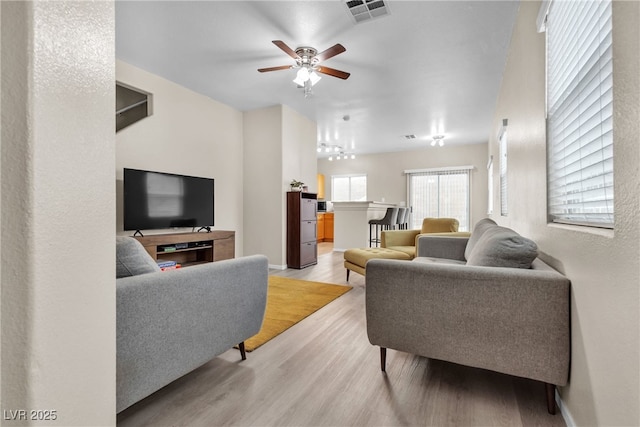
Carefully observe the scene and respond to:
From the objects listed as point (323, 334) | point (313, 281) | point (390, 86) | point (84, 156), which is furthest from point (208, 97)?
point (84, 156)

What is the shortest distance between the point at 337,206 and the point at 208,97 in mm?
3304

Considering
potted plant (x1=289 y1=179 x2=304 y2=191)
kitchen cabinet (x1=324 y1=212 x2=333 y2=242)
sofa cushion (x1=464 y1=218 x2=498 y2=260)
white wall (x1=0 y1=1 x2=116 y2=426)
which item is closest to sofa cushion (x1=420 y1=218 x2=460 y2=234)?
sofa cushion (x1=464 y1=218 x2=498 y2=260)

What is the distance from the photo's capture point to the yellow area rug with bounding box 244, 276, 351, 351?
2229 millimetres

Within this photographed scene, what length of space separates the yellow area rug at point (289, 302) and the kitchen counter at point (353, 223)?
8.71ft

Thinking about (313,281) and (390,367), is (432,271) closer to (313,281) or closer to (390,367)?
(390,367)

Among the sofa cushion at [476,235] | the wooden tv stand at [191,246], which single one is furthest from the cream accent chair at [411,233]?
the wooden tv stand at [191,246]

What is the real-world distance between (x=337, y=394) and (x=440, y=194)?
726 centimetres

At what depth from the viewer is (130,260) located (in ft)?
4.28

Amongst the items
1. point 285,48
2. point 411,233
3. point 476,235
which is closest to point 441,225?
point 411,233

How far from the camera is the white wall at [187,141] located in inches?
136

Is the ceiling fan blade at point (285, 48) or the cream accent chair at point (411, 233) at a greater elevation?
the ceiling fan blade at point (285, 48)

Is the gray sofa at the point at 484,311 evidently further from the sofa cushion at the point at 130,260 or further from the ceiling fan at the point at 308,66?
the ceiling fan at the point at 308,66

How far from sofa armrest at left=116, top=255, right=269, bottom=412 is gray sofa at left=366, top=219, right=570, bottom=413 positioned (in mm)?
702

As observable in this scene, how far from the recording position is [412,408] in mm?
1366
